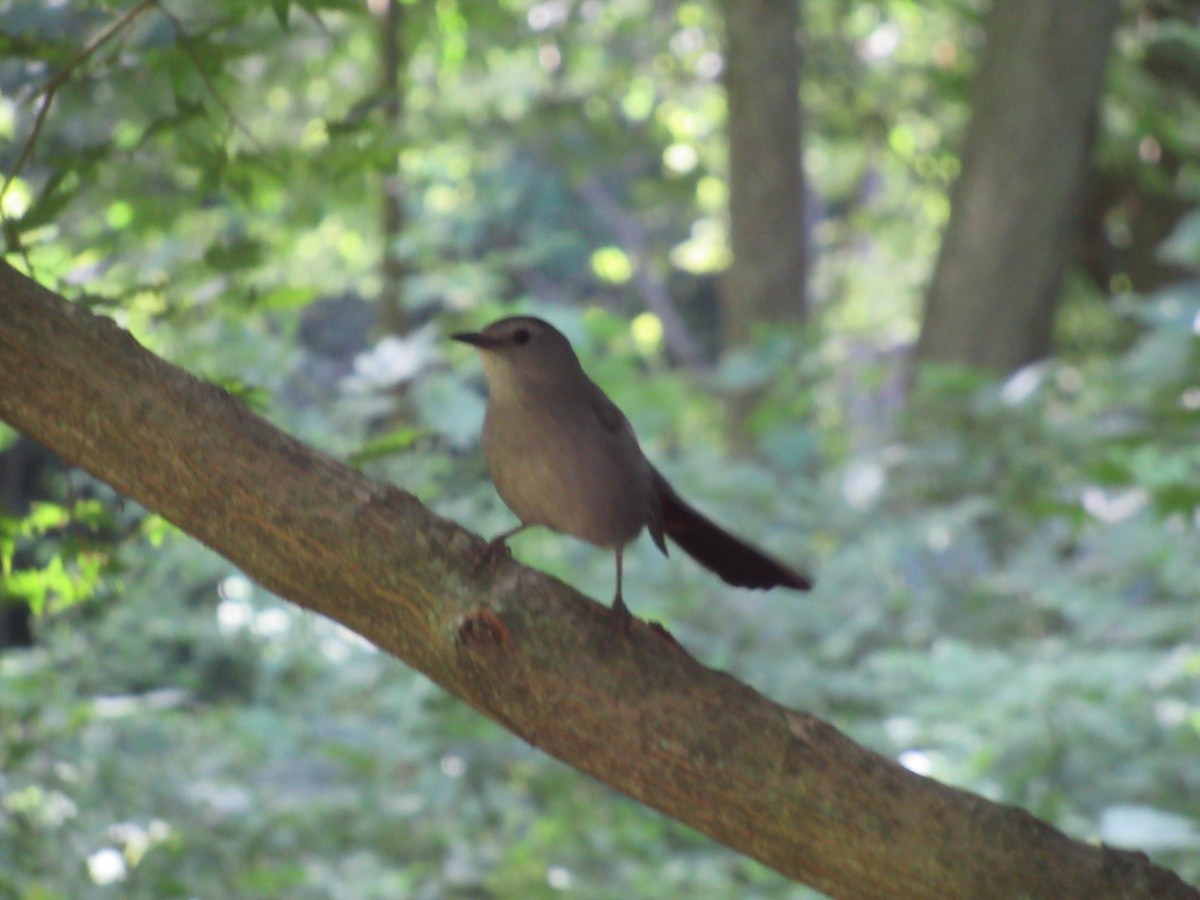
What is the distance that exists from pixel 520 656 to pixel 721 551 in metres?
0.92

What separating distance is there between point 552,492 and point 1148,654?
7.58 feet

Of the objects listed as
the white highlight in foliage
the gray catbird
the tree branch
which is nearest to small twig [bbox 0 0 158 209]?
the tree branch

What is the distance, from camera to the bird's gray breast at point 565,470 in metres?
2.62

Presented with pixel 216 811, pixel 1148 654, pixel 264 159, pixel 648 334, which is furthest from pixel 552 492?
pixel 648 334

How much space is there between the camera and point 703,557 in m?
2.83

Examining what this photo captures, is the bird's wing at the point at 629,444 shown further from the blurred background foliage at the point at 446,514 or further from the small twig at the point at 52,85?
the small twig at the point at 52,85

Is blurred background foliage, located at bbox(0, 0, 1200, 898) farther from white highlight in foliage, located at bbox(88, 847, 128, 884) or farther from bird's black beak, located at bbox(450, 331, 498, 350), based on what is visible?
bird's black beak, located at bbox(450, 331, 498, 350)

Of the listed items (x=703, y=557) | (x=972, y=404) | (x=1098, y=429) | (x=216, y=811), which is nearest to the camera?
(x=703, y=557)

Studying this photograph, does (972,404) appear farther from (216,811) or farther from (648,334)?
(648,334)

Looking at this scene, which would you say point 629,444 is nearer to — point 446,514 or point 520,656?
point 520,656

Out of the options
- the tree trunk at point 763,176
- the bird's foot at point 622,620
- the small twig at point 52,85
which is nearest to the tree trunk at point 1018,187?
the tree trunk at point 763,176

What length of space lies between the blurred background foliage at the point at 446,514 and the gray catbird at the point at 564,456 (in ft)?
0.70

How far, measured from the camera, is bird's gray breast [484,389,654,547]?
103 inches

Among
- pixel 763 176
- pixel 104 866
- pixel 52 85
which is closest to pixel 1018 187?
pixel 763 176
